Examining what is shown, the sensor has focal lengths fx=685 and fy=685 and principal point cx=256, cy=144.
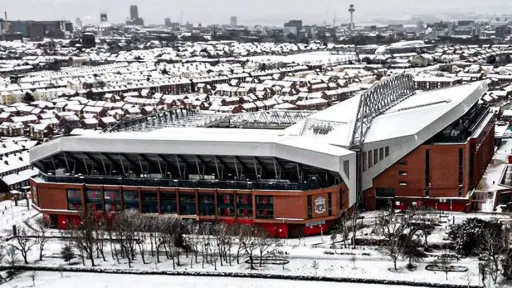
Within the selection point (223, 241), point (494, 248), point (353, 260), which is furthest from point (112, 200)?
point (494, 248)

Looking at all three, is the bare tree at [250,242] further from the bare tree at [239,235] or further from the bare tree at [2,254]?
the bare tree at [2,254]

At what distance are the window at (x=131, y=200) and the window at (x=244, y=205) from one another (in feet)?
14.2

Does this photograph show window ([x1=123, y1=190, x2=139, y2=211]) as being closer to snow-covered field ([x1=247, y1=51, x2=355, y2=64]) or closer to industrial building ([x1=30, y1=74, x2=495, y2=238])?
industrial building ([x1=30, y1=74, x2=495, y2=238])

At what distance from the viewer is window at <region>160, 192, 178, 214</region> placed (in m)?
28.1

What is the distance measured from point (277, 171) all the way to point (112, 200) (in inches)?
279

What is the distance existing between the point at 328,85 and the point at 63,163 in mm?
47276

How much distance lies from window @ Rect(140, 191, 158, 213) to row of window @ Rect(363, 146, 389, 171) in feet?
29.6

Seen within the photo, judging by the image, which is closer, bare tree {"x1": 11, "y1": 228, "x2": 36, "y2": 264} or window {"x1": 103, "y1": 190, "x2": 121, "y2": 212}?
bare tree {"x1": 11, "y1": 228, "x2": 36, "y2": 264}

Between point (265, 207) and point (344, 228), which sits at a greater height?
point (265, 207)

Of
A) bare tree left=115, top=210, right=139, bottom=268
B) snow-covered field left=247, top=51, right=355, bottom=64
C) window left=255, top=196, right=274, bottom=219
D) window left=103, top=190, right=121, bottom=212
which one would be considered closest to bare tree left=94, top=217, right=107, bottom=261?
bare tree left=115, top=210, right=139, bottom=268

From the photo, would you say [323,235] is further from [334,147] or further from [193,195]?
[193,195]

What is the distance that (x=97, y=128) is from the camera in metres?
56.2

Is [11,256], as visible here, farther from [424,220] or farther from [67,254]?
[424,220]

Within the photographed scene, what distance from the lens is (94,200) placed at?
29.0m
